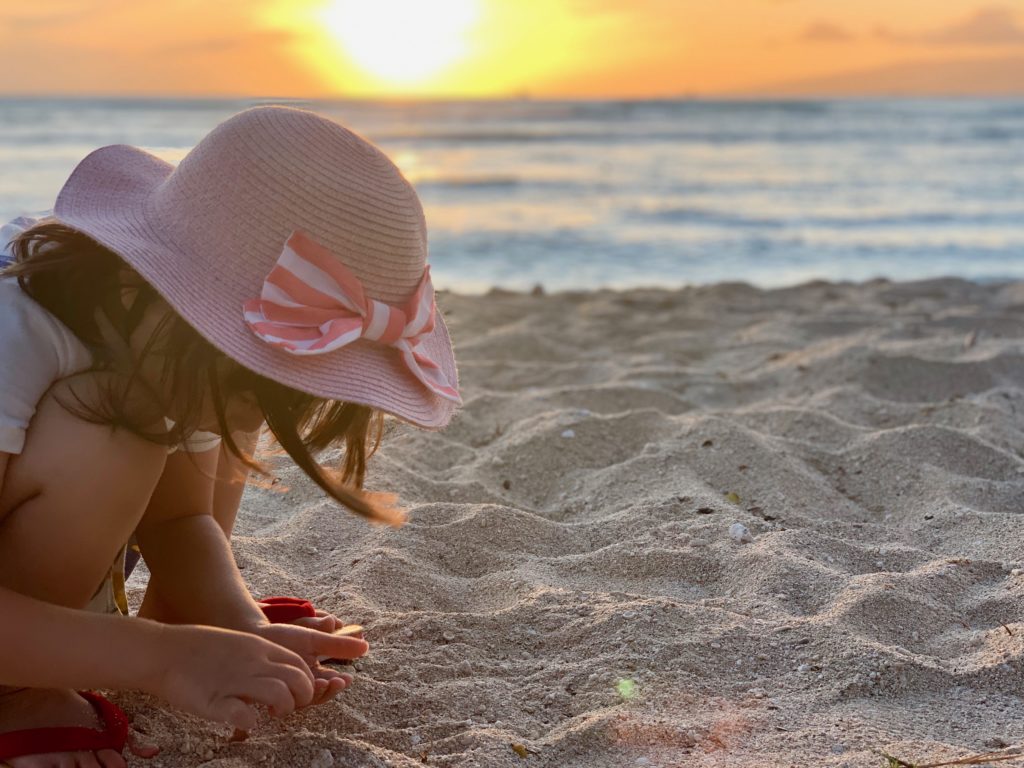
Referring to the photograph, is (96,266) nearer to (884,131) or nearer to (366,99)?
(884,131)

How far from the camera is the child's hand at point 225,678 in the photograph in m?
1.40

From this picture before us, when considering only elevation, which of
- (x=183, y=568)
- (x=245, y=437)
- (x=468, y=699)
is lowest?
(x=468, y=699)

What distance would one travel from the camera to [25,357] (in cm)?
144

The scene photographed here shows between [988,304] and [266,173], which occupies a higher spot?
[266,173]

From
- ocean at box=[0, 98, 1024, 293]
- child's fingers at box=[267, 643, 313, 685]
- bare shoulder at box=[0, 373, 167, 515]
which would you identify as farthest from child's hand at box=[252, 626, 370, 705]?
ocean at box=[0, 98, 1024, 293]

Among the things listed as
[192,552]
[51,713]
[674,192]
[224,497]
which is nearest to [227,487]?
[224,497]

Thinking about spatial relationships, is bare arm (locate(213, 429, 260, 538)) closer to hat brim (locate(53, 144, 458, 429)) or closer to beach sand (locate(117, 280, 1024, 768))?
beach sand (locate(117, 280, 1024, 768))

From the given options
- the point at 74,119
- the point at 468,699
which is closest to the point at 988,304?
the point at 468,699

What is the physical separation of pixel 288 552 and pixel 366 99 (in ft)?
118

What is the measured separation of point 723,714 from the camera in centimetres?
167

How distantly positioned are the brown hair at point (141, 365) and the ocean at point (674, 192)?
43cm

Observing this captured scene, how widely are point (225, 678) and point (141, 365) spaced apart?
17.3 inches

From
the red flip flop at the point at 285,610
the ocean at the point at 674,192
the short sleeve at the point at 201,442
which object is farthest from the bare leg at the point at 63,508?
the ocean at the point at 674,192

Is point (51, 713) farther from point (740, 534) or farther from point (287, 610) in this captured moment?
point (740, 534)
